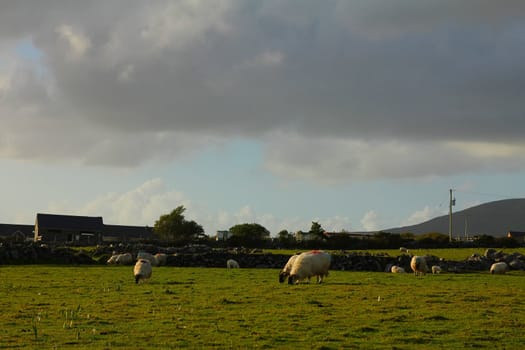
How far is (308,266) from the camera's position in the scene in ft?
97.1

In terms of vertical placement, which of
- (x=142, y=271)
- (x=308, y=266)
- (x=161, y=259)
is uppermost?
(x=308, y=266)

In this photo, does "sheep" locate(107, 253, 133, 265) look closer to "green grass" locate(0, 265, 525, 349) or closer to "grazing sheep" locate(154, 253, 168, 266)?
"grazing sheep" locate(154, 253, 168, 266)

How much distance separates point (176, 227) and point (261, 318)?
115 meters

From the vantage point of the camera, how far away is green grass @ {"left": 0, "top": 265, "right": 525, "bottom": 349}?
14453mm

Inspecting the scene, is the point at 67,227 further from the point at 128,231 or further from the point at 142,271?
the point at 142,271

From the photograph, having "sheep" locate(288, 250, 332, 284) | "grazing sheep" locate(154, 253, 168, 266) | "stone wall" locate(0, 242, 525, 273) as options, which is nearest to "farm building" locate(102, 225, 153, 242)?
"stone wall" locate(0, 242, 525, 273)

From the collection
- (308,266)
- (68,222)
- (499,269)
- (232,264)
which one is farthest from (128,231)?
(308,266)

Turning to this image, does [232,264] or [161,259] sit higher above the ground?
[161,259]

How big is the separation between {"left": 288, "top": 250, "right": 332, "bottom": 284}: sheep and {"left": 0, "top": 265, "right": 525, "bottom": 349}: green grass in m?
1.55

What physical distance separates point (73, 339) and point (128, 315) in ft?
13.1

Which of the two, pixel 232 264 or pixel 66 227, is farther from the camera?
pixel 66 227

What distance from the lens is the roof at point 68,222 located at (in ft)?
413

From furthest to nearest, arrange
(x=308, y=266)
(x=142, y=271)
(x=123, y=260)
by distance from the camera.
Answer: (x=123, y=260) → (x=142, y=271) → (x=308, y=266)

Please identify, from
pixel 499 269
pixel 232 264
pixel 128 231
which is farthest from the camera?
pixel 128 231
